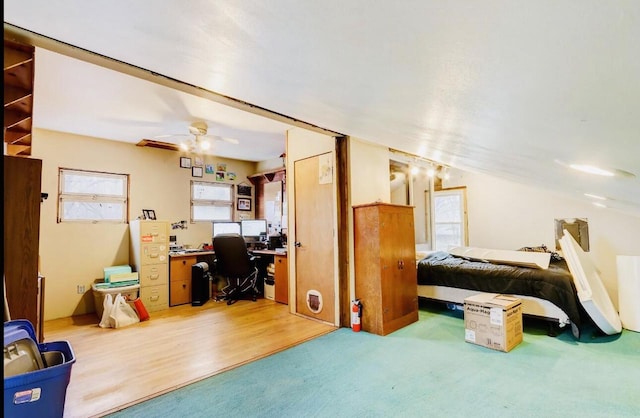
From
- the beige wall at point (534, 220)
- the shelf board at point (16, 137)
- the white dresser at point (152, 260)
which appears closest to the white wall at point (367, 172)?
the beige wall at point (534, 220)

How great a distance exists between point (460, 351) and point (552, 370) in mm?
674

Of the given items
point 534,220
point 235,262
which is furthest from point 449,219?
point 235,262

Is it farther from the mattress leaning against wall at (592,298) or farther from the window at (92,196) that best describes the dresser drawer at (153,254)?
the mattress leaning against wall at (592,298)

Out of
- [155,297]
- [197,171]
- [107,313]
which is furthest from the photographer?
[197,171]

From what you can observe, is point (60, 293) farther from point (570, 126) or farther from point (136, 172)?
point (570, 126)

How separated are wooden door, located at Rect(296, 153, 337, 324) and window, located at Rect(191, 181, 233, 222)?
2.36 metres

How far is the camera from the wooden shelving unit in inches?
71.1

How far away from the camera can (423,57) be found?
71 cm

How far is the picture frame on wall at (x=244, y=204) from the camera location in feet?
20.5

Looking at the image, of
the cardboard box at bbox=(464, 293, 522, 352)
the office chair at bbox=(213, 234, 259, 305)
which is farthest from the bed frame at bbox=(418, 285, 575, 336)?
the office chair at bbox=(213, 234, 259, 305)

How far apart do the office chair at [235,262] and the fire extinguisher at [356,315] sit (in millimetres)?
1923

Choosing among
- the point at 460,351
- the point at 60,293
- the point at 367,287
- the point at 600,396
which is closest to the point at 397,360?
the point at 460,351

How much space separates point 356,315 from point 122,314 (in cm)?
288

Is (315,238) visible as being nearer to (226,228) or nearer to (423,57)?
(226,228)
